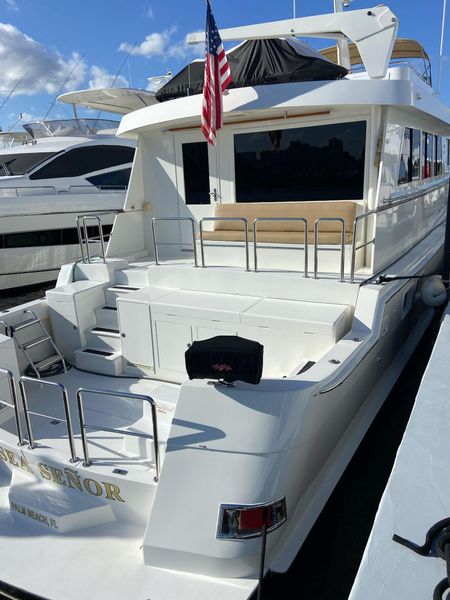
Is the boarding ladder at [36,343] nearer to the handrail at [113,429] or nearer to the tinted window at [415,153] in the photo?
the handrail at [113,429]

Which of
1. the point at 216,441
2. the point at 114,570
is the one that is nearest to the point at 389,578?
the point at 216,441

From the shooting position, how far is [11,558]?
2.63 m

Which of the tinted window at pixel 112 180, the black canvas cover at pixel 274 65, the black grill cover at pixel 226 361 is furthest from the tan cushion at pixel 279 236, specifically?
the tinted window at pixel 112 180

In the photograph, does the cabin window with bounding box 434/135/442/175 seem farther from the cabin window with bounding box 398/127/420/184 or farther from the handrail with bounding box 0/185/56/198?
the handrail with bounding box 0/185/56/198

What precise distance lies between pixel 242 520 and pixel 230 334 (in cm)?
189

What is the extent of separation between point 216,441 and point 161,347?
1.99 metres

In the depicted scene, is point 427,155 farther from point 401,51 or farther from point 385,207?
point 401,51

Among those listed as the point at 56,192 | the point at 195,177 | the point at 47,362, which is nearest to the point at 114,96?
the point at 56,192

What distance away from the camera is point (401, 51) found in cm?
895

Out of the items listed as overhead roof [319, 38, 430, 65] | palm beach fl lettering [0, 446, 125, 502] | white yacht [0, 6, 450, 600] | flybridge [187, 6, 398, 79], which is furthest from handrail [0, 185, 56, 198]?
palm beach fl lettering [0, 446, 125, 502]

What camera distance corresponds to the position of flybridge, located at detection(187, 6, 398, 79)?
14.4 ft

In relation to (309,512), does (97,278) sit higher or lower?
higher

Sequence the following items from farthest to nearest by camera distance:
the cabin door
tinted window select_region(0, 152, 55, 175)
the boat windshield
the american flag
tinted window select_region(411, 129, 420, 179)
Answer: the boat windshield
tinted window select_region(0, 152, 55, 175)
tinted window select_region(411, 129, 420, 179)
the cabin door
the american flag

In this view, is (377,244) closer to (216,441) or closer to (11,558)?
(216,441)
